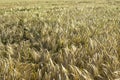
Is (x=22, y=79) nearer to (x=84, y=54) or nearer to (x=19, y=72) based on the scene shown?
(x=19, y=72)

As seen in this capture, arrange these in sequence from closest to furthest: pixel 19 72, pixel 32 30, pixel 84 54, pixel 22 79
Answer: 1. pixel 22 79
2. pixel 19 72
3. pixel 84 54
4. pixel 32 30

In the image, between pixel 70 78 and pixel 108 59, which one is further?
pixel 108 59

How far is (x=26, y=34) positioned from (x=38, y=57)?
77.6 inches

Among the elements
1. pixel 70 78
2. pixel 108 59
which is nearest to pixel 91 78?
pixel 70 78

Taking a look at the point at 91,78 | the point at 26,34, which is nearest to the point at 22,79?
the point at 91,78

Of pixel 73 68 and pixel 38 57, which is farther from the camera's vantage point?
pixel 38 57

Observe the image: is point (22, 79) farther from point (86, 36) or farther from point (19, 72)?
point (86, 36)

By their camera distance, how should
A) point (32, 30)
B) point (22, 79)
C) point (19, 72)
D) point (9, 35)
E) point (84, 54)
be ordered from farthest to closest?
1. point (32, 30)
2. point (9, 35)
3. point (84, 54)
4. point (19, 72)
5. point (22, 79)

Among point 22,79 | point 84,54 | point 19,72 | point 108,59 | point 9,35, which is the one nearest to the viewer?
point 22,79

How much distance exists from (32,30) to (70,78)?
3.47 metres

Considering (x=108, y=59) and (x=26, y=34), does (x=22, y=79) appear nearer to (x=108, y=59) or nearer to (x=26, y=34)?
(x=108, y=59)

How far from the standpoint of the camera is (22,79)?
287cm

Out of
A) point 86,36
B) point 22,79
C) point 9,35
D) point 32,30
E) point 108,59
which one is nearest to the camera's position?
point 22,79

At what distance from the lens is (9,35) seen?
18.5ft
